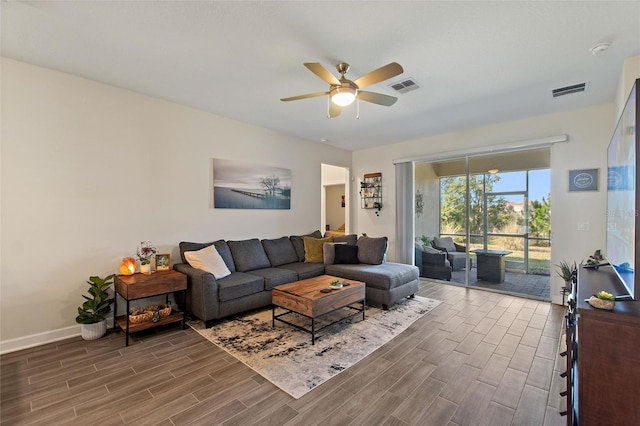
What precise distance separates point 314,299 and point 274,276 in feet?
3.78

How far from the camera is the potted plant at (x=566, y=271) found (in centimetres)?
380

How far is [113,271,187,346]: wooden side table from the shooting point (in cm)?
290

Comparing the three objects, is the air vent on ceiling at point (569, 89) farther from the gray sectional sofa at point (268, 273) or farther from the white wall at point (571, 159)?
the gray sectional sofa at point (268, 273)

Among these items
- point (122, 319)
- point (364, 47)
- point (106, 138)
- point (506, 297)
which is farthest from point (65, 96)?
point (506, 297)

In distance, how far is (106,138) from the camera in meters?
3.29

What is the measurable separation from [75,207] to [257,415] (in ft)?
9.74

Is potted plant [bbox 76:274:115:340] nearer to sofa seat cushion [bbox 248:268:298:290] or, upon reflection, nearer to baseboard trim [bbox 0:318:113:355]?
baseboard trim [bbox 0:318:113:355]

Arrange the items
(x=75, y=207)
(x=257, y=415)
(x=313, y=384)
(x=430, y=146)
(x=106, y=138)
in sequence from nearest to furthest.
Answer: (x=257, y=415)
(x=313, y=384)
(x=75, y=207)
(x=106, y=138)
(x=430, y=146)

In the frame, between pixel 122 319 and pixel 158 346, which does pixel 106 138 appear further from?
pixel 158 346

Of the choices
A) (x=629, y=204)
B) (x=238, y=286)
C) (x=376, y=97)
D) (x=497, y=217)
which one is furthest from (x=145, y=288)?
(x=497, y=217)

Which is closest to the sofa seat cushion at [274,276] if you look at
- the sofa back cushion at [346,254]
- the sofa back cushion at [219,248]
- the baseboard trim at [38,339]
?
the sofa back cushion at [219,248]

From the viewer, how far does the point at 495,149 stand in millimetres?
4707

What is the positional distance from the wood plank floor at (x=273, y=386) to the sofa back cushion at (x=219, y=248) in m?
1.07

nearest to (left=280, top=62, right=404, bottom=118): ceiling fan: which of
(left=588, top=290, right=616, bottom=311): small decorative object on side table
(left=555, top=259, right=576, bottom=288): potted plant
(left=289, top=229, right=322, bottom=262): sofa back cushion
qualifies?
(left=588, top=290, right=616, bottom=311): small decorative object on side table
